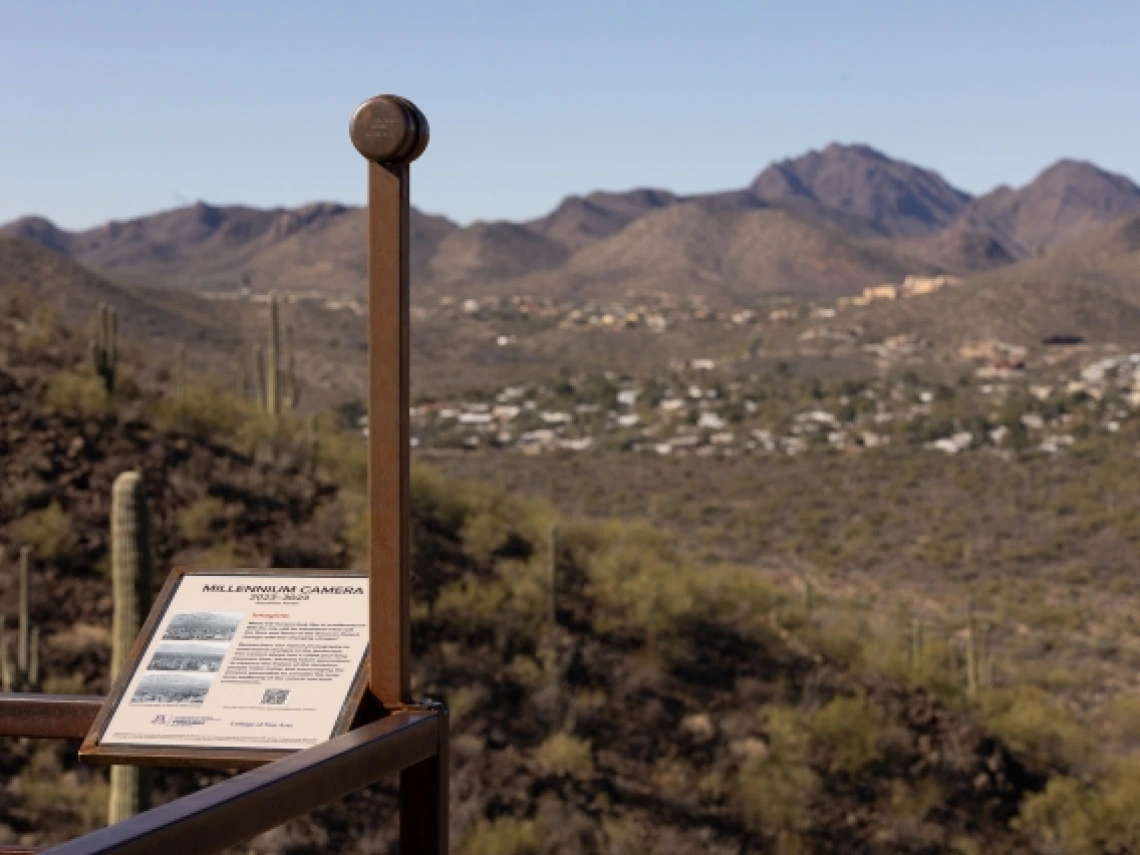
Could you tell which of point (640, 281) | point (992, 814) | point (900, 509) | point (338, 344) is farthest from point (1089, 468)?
point (640, 281)

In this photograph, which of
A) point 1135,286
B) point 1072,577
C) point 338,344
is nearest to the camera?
point 1072,577

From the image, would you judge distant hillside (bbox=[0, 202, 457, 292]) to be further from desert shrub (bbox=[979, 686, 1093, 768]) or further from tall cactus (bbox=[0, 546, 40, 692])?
tall cactus (bbox=[0, 546, 40, 692])

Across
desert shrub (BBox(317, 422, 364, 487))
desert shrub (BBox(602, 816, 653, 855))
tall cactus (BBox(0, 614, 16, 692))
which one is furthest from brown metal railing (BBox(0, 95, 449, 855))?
desert shrub (BBox(317, 422, 364, 487))

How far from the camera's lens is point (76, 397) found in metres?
18.3

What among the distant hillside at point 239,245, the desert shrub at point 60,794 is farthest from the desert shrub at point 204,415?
the distant hillside at point 239,245

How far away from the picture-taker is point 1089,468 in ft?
142

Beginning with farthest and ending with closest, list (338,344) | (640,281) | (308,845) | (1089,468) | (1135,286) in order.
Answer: (640,281)
(1135,286)
(338,344)
(1089,468)
(308,845)

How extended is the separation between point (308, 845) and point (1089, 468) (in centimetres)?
3498

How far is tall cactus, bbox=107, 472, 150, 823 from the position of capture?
8953 mm

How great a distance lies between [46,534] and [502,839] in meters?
5.71

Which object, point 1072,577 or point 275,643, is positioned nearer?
point 275,643

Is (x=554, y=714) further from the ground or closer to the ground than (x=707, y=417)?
closer to the ground

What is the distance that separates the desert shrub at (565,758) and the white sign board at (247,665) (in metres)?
11.8

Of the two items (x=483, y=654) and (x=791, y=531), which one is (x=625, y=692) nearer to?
(x=483, y=654)
